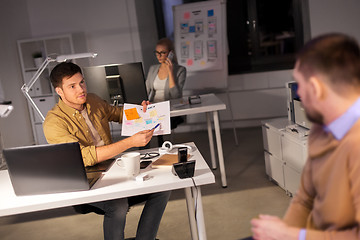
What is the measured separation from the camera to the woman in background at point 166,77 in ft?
14.2

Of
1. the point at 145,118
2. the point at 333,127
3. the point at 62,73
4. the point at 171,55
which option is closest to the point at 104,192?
the point at 145,118

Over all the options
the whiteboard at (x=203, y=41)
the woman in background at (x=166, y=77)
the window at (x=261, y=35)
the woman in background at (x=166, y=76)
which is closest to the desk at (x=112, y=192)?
the woman in background at (x=166, y=77)

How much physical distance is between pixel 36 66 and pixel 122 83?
3.30 metres

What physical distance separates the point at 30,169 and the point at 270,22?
4999 millimetres

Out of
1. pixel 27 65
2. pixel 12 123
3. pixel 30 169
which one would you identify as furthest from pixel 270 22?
pixel 30 169

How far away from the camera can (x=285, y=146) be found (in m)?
3.20

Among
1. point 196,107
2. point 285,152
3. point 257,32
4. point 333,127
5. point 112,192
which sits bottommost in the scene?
point 285,152

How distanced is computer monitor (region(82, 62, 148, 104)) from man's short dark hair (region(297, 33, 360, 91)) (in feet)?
7.11

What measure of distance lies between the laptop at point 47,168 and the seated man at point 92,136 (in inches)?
11.7

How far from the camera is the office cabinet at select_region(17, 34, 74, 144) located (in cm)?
595

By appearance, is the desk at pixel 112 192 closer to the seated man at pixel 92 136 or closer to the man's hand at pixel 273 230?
the seated man at pixel 92 136

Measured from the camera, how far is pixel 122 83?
314 centimetres

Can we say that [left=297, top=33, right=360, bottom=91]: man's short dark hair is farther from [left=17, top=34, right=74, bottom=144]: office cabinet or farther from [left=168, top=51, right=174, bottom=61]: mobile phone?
[left=17, top=34, right=74, bottom=144]: office cabinet

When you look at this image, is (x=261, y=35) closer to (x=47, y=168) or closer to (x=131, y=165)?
(x=131, y=165)
